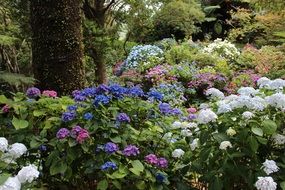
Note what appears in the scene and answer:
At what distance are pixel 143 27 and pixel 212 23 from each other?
17.9 ft

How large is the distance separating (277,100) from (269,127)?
20 centimetres

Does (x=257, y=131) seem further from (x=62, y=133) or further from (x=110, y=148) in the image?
(x=62, y=133)

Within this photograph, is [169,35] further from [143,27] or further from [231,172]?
[231,172]

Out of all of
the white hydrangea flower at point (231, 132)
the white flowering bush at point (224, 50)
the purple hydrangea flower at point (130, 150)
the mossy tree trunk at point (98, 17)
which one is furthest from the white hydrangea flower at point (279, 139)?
the white flowering bush at point (224, 50)

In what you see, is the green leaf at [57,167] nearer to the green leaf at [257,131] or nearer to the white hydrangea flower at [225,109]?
the white hydrangea flower at [225,109]

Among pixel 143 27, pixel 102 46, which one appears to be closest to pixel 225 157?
pixel 102 46

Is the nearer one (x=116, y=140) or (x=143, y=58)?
(x=116, y=140)

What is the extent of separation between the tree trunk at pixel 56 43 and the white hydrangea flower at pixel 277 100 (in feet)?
5.85

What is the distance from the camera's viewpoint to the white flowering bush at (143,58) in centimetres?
1058

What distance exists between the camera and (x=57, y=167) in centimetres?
279

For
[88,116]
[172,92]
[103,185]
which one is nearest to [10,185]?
[103,185]

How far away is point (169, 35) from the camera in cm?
1584

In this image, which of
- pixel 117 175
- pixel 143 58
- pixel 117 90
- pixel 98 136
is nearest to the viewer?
pixel 117 175

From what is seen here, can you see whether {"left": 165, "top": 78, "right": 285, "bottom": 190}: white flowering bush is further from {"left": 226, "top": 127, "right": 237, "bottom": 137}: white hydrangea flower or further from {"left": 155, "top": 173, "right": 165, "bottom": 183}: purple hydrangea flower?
{"left": 155, "top": 173, "right": 165, "bottom": 183}: purple hydrangea flower
